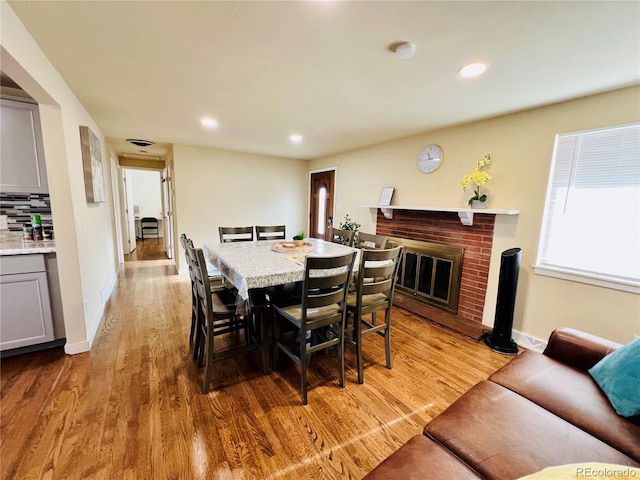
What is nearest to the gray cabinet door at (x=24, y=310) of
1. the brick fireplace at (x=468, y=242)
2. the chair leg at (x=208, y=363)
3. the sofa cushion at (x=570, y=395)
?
the chair leg at (x=208, y=363)

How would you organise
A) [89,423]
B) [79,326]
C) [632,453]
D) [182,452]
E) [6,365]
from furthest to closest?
[79,326] < [6,365] < [89,423] < [182,452] < [632,453]

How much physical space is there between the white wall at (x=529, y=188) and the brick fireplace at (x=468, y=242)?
9 cm

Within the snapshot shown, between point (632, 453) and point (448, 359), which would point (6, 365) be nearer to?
point (448, 359)

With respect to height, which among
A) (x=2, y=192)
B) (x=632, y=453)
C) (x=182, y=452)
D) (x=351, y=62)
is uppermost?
(x=351, y=62)

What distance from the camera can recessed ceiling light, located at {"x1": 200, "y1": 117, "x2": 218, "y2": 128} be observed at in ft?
10.0

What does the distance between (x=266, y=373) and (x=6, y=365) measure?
2017 mm

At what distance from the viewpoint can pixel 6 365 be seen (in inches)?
81.9

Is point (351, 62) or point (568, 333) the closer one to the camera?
point (568, 333)

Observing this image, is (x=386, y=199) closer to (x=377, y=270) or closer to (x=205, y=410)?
(x=377, y=270)

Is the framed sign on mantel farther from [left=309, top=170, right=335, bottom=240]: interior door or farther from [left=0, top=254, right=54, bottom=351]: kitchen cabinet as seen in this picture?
[left=0, top=254, right=54, bottom=351]: kitchen cabinet

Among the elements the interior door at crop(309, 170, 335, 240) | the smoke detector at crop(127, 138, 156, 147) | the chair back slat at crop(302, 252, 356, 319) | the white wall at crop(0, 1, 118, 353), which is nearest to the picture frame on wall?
the white wall at crop(0, 1, 118, 353)

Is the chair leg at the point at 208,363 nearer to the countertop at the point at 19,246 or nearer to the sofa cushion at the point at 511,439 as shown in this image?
the sofa cushion at the point at 511,439

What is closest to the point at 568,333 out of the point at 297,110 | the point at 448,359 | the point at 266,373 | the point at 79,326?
the point at 448,359

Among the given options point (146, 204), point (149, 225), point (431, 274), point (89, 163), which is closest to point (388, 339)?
point (431, 274)
